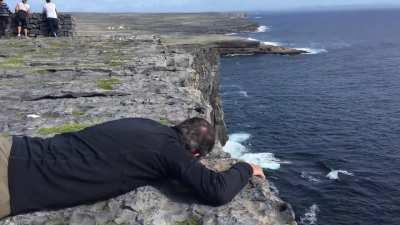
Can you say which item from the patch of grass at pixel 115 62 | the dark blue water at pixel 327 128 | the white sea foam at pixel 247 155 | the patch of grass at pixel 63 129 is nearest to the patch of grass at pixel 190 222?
the patch of grass at pixel 63 129

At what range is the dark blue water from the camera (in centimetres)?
3922

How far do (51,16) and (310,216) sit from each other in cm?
2114

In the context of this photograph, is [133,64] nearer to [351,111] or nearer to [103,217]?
[103,217]

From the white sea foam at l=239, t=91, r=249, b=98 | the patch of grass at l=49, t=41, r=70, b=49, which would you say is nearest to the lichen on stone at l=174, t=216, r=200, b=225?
the patch of grass at l=49, t=41, r=70, b=49

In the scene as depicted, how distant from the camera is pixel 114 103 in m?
10.9

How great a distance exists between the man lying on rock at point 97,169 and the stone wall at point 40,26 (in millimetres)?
26284

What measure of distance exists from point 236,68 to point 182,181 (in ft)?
335

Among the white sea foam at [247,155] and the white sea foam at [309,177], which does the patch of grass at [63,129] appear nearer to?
the white sea foam at [309,177]

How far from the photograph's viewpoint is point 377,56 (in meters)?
116

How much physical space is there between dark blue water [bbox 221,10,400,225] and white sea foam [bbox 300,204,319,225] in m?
0.07

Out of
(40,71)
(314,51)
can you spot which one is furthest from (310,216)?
(314,51)

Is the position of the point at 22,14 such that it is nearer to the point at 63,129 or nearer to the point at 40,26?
the point at 40,26

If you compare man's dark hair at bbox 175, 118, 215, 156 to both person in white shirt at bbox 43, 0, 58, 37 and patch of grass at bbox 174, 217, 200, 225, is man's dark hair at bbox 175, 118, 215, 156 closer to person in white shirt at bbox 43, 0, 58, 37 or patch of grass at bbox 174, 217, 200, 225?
patch of grass at bbox 174, 217, 200, 225

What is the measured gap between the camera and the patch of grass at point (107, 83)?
1235cm
